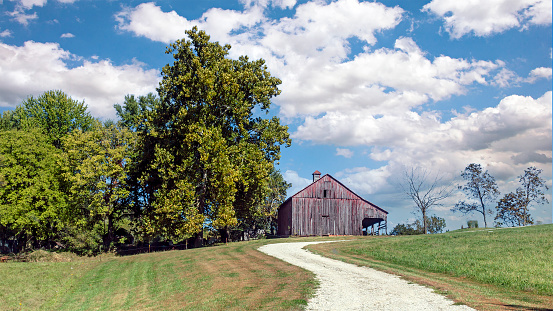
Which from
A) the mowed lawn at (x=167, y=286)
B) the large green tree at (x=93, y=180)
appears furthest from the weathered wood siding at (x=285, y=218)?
the mowed lawn at (x=167, y=286)

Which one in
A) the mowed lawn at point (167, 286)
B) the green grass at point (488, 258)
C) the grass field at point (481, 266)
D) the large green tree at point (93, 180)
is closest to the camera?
the grass field at point (481, 266)

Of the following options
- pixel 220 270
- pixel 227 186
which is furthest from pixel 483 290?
pixel 227 186

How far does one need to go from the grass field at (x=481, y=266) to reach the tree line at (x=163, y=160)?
572 inches

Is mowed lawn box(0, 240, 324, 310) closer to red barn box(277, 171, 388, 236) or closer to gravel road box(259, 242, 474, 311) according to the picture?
gravel road box(259, 242, 474, 311)

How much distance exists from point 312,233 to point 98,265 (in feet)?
107

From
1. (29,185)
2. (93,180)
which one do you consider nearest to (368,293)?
(93,180)

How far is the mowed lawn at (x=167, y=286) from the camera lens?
14062mm

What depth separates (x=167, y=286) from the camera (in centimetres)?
1870

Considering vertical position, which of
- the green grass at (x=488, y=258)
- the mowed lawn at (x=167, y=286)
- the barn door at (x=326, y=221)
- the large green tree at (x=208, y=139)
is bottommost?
the mowed lawn at (x=167, y=286)

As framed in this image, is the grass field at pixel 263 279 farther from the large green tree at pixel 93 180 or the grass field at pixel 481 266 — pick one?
the large green tree at pixel 93 180

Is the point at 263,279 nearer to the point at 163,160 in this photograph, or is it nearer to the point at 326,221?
the point at 163,160

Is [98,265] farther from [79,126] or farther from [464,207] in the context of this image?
[464,207]

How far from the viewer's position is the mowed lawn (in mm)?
14062

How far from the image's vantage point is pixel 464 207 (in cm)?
7088
